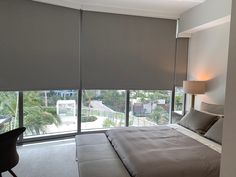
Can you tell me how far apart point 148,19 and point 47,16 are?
208 centimetres

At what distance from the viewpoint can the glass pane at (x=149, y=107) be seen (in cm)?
466

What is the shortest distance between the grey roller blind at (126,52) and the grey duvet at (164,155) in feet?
4.80

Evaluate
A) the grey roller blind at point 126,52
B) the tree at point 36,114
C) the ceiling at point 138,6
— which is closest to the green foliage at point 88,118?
the tree at point 36,114

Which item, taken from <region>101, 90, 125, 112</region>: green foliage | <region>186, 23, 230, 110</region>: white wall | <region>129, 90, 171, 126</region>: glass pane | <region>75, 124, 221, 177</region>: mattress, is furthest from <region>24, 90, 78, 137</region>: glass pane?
<region>186, 23, 230, 110</region>: white wall

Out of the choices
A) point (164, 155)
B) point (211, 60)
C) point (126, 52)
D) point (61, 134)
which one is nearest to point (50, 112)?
point (61, 134)

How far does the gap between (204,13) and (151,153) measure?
2.75 metres

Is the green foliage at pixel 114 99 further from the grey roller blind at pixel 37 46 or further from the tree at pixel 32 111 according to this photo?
the tree at pixel 32 111

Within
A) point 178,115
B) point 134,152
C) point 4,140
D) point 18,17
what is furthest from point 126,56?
point 4,140

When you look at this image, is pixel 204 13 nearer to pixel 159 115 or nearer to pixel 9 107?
pixel 159 115

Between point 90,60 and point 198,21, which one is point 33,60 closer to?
point 90,60

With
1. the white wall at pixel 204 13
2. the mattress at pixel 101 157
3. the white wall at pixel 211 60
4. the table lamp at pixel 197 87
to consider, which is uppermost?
the white wall at pixel 204 13

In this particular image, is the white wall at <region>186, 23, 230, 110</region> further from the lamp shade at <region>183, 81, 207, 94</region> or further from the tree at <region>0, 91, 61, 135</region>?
the tree at <region>0, 91, 61, 135</region>

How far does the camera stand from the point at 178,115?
4160 mm

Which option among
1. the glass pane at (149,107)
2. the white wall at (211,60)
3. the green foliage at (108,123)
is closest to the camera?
the white wall at (211,60)
